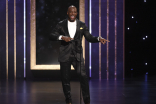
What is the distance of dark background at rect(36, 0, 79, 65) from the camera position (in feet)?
17.7

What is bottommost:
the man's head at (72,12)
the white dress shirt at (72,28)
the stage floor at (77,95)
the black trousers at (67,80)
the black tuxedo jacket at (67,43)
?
the stage floor at (77,95)

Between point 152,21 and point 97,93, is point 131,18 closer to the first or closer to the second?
point 152,21

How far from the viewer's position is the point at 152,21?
19.0 feet

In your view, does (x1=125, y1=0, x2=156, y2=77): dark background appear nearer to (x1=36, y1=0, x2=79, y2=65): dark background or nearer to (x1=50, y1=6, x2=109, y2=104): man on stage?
(x1=36, y1=0, x2=79, y2=65): dark background

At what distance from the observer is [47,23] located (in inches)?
213

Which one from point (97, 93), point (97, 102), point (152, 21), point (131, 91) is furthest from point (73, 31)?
point (152, 21)

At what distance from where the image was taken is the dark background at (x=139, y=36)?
5719 mm

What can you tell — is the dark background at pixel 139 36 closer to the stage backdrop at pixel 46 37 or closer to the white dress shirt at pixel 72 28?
the stage backdrop at pixel 46 37

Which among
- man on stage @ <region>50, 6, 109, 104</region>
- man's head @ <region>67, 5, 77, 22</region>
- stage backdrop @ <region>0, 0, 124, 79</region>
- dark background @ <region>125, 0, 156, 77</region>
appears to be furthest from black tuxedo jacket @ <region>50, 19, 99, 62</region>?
dark background @ <region>125, 0, 156, 77</region>

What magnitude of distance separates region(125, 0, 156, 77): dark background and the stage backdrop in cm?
42

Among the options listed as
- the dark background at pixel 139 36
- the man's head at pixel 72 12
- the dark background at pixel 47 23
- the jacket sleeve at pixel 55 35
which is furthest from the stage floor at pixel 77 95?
the dark background at pixel 139 36

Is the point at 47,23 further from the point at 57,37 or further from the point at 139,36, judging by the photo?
the point at 57,37

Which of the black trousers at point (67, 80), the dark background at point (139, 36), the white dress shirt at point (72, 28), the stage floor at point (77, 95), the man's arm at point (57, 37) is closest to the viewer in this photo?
the man's arm at point (57, 37)

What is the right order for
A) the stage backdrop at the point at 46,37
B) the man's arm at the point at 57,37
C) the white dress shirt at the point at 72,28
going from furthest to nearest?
the stage backdrop at the point at 46,37 → the white dress shirt at the point at 72,28 → the man's arm at the point at 57,37
